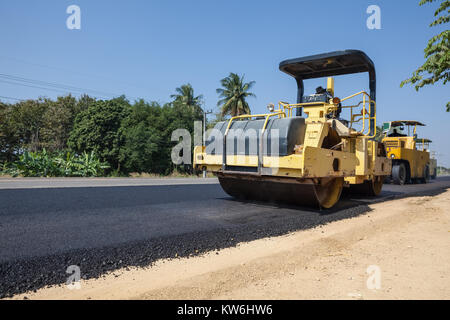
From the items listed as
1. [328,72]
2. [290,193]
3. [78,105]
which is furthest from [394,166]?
[78,105]

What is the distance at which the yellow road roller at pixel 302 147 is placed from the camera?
5.46 m

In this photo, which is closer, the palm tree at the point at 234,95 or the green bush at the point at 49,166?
the green bush at the point at 49,166

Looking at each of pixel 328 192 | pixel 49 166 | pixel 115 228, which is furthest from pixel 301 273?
pixel 49 166

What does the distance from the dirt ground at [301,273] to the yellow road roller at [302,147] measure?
1438 millimetres

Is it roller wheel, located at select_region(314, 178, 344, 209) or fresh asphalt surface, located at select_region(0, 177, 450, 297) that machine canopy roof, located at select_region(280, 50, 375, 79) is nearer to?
roller wheel, located at select_region(314, 178, 344, 209)

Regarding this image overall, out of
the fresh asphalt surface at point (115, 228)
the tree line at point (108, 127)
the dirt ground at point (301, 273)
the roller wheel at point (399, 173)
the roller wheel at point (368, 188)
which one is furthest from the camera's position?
the tree line at point (108, 127)

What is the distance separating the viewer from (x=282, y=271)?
9.80ft

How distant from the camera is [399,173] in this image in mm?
14289

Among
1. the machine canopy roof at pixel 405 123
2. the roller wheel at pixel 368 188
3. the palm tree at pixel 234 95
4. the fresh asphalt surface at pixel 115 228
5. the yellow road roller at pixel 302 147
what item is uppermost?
the palm tree at pixel 234 95

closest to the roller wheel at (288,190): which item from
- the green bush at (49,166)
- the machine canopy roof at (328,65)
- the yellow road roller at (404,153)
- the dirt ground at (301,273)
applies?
the dirt ground at (301,273)

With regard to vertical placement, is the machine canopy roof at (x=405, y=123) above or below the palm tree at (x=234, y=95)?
below

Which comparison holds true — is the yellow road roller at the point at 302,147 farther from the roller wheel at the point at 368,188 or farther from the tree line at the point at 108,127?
the tree line at the point at 108,127

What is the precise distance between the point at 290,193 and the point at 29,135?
34.8m

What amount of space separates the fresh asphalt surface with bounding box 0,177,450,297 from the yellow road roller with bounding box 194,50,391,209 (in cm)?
47
